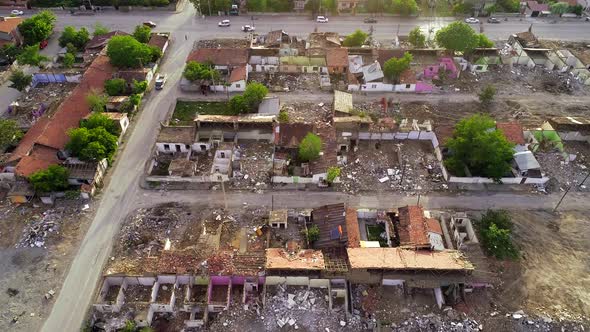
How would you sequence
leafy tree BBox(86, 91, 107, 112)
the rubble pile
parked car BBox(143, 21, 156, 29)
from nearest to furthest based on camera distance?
1. the rubble pile
2. leafy tree BBox(86, 91, 107, 112)
3. parked car BBox(143, 21, 156, 29)

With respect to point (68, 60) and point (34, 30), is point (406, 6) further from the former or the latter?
point (34, 30)

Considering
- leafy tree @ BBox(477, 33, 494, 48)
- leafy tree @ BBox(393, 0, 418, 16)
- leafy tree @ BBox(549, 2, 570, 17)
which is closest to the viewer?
leafy tree @ BBox(477, 33, 494, 48)

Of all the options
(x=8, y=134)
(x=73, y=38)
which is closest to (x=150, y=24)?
(x=73, y=38)

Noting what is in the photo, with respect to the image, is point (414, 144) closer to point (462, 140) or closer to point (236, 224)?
point (462, 140)

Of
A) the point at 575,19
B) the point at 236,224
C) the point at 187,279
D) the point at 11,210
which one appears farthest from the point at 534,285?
the point at 575,19

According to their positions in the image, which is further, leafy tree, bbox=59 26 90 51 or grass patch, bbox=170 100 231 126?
leafy tree, bbox=59 26 90 51

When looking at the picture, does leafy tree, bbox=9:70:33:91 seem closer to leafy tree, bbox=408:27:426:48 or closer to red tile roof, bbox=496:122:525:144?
leafy tree, bbox=408:27:426:48

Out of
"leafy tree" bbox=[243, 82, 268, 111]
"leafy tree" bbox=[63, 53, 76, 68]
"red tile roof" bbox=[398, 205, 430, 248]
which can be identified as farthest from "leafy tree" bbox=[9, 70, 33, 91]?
"red tile roof" bbox=[398, 205, 430, 248]
